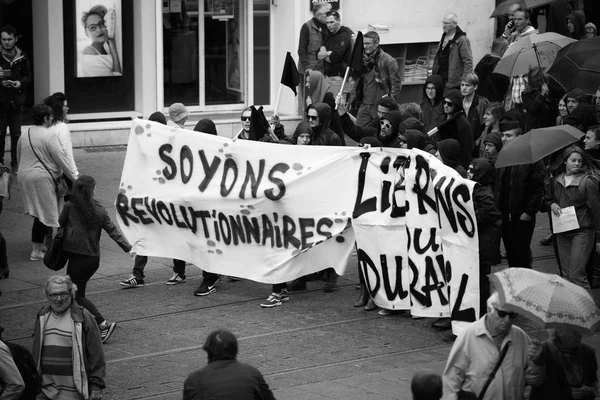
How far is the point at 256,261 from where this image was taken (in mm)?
11477

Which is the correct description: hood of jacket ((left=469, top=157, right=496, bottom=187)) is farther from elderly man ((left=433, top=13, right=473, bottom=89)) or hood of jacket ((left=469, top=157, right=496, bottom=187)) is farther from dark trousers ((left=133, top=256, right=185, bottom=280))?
elderly man ((left=433, top=13, right=473, bottom=89))

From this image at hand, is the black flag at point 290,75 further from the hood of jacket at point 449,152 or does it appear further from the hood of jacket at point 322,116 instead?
the hood of jacket at point 449,152

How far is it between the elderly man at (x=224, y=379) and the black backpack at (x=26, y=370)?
A: 1.42 m

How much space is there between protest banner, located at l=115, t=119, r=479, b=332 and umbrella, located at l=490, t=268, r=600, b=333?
119 inches

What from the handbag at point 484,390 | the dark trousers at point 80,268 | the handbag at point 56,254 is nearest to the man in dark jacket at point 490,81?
the dark trousers at point 80,268

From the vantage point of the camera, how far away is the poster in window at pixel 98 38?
1845 centimetres

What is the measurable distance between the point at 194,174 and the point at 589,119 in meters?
4.27

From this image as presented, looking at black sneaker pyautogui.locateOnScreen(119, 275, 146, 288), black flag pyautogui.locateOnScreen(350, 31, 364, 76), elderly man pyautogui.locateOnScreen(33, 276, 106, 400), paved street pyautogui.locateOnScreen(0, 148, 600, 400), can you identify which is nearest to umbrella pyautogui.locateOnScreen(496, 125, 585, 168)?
paved street pyautogui.locateOnScreen(0, 148, 600, 400)

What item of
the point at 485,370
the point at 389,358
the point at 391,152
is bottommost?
the point at 389,358

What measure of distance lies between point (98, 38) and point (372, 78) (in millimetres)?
5092

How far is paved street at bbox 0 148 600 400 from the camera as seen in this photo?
9.27 m

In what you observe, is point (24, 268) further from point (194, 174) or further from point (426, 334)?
point (426, 334)

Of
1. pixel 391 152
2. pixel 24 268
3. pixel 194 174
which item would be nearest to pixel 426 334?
pixel 391 152

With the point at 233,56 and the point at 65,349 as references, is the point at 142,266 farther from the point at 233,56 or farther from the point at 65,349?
the point at 233,56
